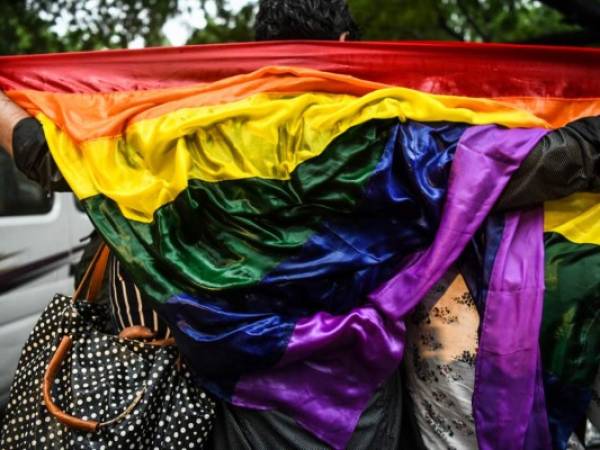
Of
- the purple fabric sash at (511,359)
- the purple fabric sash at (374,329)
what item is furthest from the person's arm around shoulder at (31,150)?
the purple fabric sash at (511,359)

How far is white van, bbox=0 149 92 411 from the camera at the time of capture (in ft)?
11.0

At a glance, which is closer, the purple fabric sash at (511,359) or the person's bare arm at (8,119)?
the purple fabric sash at (511,359)

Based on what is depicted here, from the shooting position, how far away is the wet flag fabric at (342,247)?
1.38 meters

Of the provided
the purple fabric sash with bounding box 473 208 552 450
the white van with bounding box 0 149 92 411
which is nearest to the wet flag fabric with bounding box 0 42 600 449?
the purple fabric sash with bounding box 473 208 552 450

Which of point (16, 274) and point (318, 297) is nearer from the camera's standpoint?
point (318, 297)

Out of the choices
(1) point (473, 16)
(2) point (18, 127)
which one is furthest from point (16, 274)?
(1) point (473, 16)

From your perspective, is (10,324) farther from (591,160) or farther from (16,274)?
(591,160)

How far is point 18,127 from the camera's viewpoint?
1.55 meters

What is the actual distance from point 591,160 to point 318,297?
26.9 inches

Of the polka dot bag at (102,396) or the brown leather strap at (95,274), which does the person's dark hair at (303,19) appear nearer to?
the brown leather strap at (95,274)

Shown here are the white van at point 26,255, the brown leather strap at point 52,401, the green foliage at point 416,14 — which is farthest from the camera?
the green foliage at point 416,14

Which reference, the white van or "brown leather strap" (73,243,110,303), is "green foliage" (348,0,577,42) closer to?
the white van

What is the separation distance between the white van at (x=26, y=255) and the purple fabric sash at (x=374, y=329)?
221 centimetres

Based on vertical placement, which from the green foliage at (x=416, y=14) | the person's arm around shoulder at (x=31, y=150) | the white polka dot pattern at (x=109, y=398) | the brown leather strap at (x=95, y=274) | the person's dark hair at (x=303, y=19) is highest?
the person's dark hair at (x=303, y=19)
